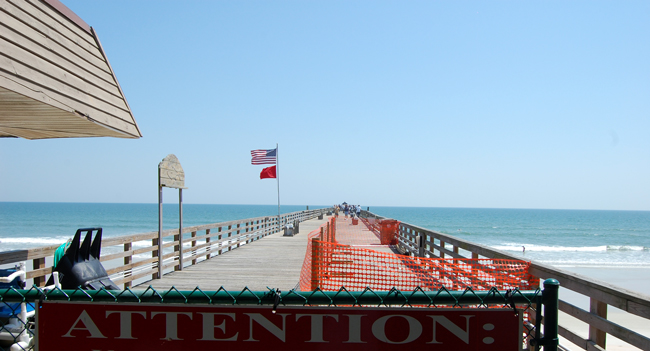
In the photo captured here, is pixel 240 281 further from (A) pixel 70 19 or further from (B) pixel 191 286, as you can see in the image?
(A) pixel 70 19

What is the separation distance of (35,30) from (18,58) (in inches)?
22.1

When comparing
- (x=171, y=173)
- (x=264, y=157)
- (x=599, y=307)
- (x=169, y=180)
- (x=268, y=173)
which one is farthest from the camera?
(x=264, y=157)

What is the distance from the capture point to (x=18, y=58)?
4066 millimetres

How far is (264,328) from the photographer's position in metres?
1.97

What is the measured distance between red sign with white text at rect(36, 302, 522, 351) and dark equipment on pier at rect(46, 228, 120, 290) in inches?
97.9

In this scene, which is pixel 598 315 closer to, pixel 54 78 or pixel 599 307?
pixel 599 307

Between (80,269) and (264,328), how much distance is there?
10.7 ft

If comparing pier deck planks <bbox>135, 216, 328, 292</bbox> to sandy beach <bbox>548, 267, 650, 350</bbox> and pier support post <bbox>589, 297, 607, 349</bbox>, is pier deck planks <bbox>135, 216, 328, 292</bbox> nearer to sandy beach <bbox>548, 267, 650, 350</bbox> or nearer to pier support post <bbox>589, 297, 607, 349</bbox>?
pier support post <bbox>589, 297, 607, 349</bbox>

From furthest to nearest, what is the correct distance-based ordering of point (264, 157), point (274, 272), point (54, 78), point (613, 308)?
point (264, 157) < point (613, 308) < point (274, 272) < point (54, 78)

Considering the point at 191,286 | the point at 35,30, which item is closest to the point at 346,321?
the point at 35,30

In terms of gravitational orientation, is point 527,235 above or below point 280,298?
below

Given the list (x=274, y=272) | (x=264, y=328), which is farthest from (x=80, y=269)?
(x=274, y=272)

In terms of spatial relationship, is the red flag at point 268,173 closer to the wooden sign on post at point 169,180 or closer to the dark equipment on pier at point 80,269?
the wooden sign on post at point 169,180

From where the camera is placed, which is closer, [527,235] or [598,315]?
[598,315]
